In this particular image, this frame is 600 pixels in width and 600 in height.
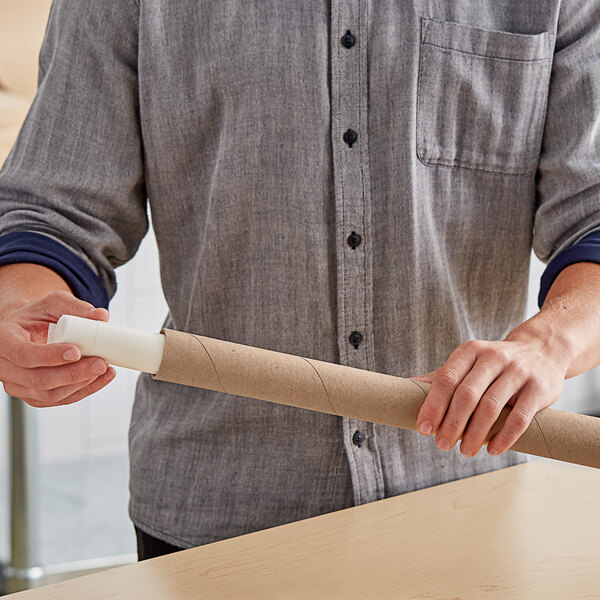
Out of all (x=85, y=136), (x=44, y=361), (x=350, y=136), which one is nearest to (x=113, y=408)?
(x=85, y=136)

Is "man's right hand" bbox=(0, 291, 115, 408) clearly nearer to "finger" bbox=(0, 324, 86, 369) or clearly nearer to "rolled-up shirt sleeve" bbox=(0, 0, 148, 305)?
"finger" bbox=(0, 324, 86, 369)

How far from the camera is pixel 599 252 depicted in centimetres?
85

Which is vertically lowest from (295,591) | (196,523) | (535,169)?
(196,523)

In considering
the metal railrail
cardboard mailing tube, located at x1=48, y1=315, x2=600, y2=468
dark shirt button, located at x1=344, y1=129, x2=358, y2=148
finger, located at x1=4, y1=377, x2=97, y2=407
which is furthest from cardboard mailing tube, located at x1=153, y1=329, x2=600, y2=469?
the metal railrail

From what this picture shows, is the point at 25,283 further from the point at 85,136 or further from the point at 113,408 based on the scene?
the point at 113,408

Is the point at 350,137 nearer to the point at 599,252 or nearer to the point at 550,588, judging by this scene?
the point at 599,252

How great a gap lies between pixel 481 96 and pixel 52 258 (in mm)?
498

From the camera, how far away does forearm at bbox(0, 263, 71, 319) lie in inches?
30.4

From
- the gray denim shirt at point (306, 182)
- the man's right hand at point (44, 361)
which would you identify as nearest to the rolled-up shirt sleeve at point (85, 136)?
the gray denim shirt at point (306, 182)

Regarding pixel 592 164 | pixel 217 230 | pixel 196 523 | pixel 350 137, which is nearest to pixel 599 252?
pixel 592 164

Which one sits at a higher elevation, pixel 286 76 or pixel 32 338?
pixel 286 76

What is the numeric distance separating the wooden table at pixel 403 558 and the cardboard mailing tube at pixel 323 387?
108 mm

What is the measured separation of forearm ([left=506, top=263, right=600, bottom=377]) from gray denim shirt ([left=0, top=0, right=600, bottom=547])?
0.24ft

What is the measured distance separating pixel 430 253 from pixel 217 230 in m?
0.23
